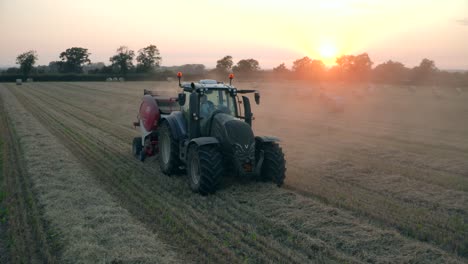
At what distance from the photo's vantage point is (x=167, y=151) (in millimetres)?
9609

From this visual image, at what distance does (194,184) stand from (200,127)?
129cm

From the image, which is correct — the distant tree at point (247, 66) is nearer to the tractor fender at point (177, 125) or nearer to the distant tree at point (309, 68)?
the distant tree at point (309, 68)

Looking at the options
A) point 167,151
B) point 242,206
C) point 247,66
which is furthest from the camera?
point 247,66

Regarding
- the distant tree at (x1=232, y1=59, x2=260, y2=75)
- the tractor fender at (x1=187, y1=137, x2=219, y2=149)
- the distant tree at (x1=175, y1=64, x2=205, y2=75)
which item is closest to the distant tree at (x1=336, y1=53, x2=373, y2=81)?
the distant tree at (x1=232, y1=59, x2=260, y2=75)

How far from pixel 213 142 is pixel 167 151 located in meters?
2.34

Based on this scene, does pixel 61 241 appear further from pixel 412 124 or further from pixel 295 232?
pixel 412 124

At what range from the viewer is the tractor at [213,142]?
7.59 meters

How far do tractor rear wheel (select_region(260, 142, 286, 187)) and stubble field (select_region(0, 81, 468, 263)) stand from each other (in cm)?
23

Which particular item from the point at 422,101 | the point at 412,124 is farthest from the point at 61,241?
the point at 422,101

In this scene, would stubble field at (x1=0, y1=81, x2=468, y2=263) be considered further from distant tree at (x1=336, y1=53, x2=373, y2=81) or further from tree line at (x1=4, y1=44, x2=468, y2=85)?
distant tree at (x1=336, y1=53, x2=373, y2=81)

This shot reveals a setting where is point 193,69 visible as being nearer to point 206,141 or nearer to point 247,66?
point 247,66

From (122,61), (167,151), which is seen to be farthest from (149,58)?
(167,151)

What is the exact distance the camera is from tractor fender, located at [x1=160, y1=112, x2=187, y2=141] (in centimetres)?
905

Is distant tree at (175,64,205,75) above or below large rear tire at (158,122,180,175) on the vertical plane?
above
